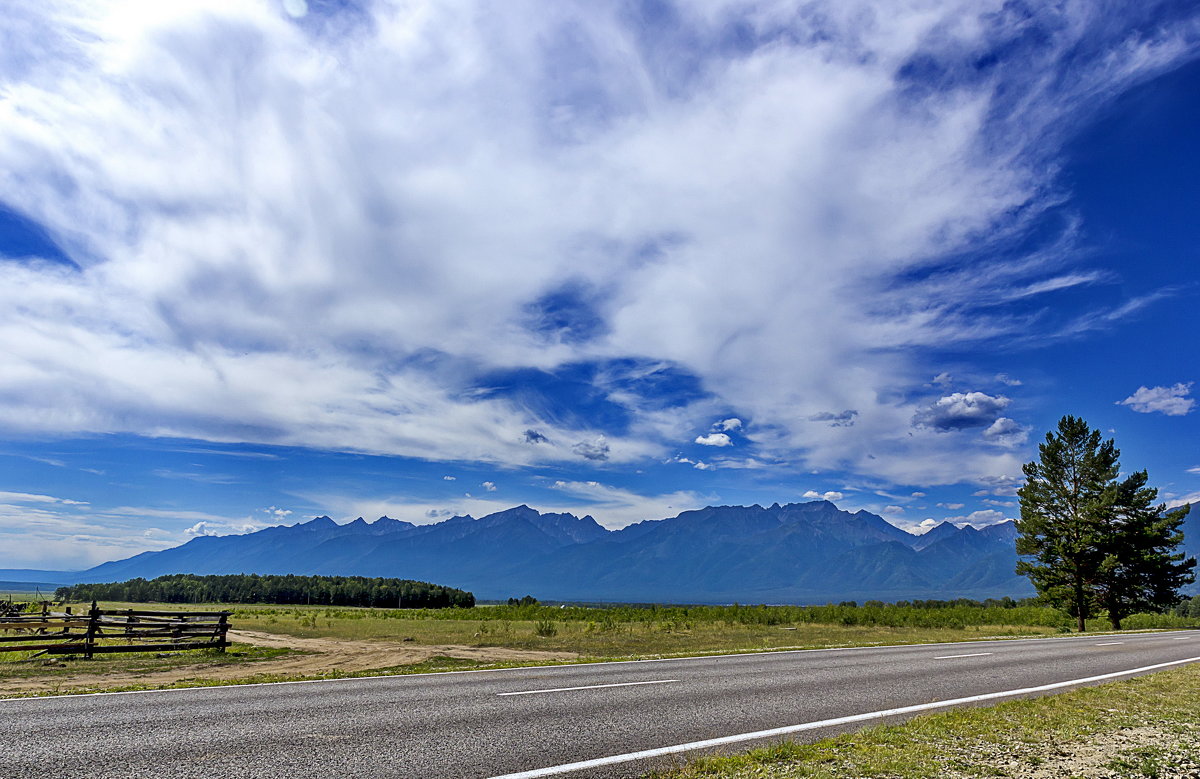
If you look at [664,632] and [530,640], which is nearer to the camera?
[530,640]

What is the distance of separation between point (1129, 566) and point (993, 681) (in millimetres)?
37456

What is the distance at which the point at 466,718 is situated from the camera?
31.3 ft

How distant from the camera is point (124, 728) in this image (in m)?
8.79

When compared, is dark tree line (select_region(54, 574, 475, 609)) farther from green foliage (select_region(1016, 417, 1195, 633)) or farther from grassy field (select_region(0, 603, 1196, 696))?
green foliage (select_region(1016, 417, 1195, 633))

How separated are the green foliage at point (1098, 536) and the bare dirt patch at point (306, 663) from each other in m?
34.8

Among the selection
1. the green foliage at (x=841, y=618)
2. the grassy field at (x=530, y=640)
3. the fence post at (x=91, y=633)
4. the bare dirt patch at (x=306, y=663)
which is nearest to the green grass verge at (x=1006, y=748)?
the grassy field at (x=530, y=640)

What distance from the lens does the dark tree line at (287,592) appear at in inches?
4761

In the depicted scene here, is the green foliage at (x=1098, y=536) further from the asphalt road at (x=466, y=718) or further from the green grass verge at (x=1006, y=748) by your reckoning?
the green grass verge at (x=1006, y=748)

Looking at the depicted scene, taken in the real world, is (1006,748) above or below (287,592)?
above

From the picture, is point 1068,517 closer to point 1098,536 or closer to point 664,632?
point 1098,536

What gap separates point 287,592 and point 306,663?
117523 millimetres

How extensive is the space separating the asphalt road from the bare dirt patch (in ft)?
17.3

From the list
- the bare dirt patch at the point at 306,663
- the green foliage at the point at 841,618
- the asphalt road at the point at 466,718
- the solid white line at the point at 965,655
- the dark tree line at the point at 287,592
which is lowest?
the dark tree line at the point at 287,592

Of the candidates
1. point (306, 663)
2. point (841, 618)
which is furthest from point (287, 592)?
point (306, 663)
